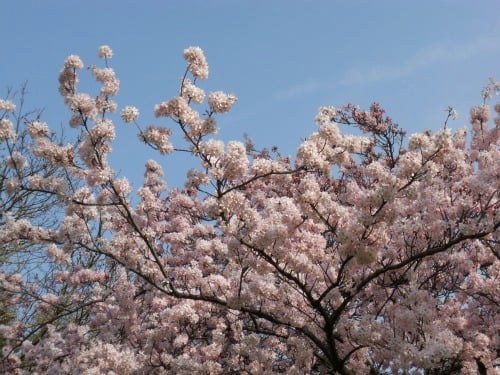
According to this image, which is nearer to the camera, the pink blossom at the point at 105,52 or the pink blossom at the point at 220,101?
the pink blossom at the point at 220,101

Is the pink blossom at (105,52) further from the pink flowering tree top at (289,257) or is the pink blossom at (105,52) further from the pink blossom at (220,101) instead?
the pink blossom at (220,101)

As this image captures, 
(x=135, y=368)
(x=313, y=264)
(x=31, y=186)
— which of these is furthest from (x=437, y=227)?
(x=31, y=186)

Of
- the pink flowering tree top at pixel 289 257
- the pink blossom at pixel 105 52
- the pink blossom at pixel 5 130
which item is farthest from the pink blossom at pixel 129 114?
the pink blossom at pixel 5 130

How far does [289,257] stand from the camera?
7.14m

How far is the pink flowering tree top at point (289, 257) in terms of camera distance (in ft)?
21.9

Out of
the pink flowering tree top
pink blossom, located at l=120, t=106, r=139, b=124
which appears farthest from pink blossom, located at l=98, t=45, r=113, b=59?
pink blossom, located at l=120, t=106, r=139, b=124

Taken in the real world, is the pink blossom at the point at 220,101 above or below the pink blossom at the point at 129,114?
above

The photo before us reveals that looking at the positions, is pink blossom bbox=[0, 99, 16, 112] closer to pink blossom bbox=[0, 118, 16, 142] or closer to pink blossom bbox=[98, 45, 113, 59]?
pink blossom bbox=[0, 118, 16, 142]

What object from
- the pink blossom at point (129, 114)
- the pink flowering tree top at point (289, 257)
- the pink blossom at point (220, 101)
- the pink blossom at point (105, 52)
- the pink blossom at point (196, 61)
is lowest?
the pink flowering tree top at point (289, 257)

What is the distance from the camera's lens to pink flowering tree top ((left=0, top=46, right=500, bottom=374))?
6684mm

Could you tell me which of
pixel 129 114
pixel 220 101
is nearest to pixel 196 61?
pixel 220 101

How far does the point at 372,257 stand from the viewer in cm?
638

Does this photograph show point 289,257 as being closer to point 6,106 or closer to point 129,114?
point 129,114

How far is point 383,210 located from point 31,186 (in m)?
5.11
